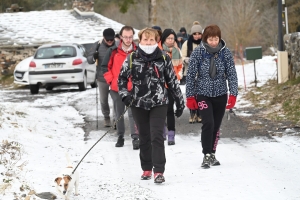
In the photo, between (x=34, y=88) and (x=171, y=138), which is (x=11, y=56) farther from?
(x=171, y=138)

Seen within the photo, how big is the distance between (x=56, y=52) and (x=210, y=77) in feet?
43.1

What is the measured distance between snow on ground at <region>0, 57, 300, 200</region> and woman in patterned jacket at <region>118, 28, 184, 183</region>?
458mm

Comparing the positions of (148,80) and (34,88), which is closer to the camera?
(148,80)

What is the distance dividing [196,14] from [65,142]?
5630cm

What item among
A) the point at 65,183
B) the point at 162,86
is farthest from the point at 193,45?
the point at 65,183

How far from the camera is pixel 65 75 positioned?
19.9 m

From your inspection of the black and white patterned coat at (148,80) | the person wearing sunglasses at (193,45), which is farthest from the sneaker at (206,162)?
the person wearing sunglasses at (193,45)

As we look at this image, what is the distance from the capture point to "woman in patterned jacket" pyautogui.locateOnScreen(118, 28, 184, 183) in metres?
7.36

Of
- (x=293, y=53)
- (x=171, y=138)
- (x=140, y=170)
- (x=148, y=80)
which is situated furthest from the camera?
(x=293, y=53)

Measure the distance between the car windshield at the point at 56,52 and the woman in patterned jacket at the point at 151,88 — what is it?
13159 mm

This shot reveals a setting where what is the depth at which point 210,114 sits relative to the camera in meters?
8.18

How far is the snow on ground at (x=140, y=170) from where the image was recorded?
7039 mm

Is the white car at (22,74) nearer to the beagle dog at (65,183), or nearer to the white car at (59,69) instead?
the white car at (59,69)

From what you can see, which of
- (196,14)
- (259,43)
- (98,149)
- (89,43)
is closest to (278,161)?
(98,149)
